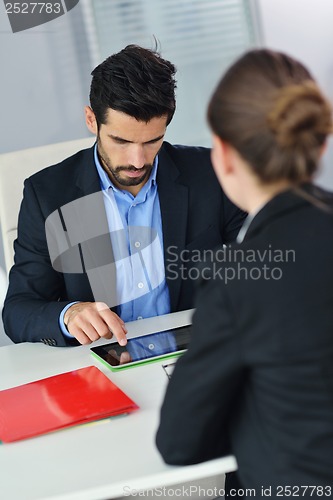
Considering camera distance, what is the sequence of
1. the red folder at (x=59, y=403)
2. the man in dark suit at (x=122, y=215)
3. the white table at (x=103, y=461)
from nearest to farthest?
the white table at (x=103, y=461)
the red folder at (x=59, y=403)
the man in dark suit at (x=122, y=215)

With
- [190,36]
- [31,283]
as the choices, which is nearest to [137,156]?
[31,283]

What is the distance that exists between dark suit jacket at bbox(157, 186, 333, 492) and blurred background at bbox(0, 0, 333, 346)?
253 cm

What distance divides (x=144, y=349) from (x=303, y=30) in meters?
3.19

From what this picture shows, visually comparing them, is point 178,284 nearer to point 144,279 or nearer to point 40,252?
point 144,279

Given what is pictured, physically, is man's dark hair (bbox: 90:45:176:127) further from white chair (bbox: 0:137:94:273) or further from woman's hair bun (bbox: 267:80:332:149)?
woman's hair bun (bbox: 267:80:332:149)

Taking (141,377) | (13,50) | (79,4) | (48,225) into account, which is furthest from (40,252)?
(79,4)

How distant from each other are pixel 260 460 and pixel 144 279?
1.08 m

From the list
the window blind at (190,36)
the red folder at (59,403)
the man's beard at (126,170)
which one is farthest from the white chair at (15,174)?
the window blind at (190,36)

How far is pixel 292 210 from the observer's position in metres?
0.99

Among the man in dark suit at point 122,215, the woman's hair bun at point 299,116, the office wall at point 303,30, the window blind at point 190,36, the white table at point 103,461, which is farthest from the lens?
the office wall at point 303,30

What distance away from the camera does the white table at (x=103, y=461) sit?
111 cm

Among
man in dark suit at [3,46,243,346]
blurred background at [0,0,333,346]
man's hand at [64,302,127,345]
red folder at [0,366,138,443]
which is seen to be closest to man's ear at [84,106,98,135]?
man in dark suit at [3,46,243,346]

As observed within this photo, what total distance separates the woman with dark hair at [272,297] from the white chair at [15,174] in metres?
1.32

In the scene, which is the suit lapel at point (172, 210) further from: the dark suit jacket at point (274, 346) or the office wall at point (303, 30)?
the office wall at point (303, 30)
